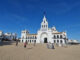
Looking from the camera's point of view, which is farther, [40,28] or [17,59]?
[40,28]

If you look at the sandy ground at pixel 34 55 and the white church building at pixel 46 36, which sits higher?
the white church building at pixel 46 36

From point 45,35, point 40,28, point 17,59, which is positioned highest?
point 40,28

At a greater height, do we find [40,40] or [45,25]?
[45,25]

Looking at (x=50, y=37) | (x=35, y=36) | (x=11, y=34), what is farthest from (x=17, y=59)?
(x=11, y=34)

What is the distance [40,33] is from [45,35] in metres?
3.16

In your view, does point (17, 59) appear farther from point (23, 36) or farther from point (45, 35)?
point (23, 36)

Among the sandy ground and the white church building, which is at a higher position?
the white church building

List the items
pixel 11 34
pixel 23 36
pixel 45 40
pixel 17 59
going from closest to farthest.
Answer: pixel 17 59 < pixel 45 40 < pixel 23 36 < pixel 11 34

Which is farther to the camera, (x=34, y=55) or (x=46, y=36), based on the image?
(x=46, y=36)

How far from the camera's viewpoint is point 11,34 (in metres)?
87.6

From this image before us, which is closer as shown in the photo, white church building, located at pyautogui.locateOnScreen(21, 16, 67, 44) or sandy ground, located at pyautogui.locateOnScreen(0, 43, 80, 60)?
sandy ground, located at pyautogui.locateOnScreen(0, 43, 80, 60)

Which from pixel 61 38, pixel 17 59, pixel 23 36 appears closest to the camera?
pixel 17 59

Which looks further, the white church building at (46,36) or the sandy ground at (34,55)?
the white church building at (46,36)

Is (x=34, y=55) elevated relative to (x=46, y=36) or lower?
lower
